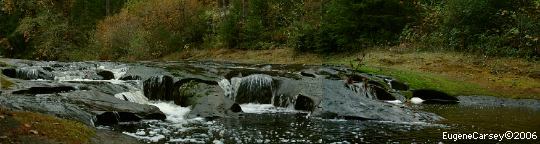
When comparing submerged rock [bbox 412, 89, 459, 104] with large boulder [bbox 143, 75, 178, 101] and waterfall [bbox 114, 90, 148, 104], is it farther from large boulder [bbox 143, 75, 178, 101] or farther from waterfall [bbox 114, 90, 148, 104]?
waterfall [bbox 114, 90, 148, 104]

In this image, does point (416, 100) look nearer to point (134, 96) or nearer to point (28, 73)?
point (134, 96)

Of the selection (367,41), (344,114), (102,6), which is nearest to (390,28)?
(367,41)

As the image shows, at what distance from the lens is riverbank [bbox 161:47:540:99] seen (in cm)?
2656

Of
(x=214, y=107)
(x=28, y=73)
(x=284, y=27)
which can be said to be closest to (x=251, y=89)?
(x=214, y=107)

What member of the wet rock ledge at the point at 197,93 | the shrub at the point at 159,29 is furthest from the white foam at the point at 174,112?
the shrub at the point at 159,29

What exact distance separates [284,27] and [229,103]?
30.7 meters

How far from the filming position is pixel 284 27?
164 ft

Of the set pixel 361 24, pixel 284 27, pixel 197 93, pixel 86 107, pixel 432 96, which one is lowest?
pixel 432 96

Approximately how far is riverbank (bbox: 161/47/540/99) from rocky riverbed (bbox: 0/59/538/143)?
4.22 ft

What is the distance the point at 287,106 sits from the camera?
22.8 m

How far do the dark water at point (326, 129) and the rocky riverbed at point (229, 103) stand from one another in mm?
33

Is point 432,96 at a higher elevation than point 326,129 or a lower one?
lower

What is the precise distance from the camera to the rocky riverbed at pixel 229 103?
1555 centimetres

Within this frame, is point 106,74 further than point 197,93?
Yes
